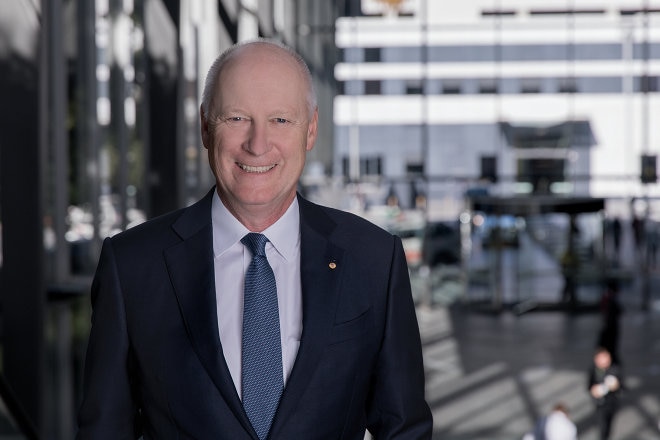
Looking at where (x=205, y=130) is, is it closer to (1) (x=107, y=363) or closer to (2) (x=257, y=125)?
(2) (x=257, y=125)

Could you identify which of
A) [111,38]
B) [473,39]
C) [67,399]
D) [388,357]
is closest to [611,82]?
[473,39]

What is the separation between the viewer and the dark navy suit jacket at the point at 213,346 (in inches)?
60.3

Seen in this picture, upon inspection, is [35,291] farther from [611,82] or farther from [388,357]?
[611,82]

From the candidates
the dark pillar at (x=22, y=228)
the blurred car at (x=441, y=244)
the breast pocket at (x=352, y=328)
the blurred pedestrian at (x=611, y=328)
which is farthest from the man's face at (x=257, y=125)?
the blurred car at (x=441, y=244)

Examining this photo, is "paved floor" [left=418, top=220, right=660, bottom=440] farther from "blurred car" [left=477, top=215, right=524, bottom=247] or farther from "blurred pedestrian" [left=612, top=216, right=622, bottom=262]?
"blurred car" [left=477, top=215, right=524, bottom=247]

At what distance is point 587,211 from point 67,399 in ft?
48.1

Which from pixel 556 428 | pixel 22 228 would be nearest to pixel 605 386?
pixel 556 428

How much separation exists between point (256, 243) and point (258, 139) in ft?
0.59

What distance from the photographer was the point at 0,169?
5.00 meters

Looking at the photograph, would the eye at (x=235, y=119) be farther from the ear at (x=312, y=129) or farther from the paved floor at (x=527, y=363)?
the paved floor at (x=527, y=363)

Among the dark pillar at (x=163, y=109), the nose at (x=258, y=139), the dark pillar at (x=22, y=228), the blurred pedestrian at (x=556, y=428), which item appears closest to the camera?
the nose at (x=258, y=139)

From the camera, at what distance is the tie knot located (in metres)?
1.58

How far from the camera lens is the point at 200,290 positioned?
5.08ft

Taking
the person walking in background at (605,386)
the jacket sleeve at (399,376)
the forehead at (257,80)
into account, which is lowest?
the person walking in background at (605,386)
